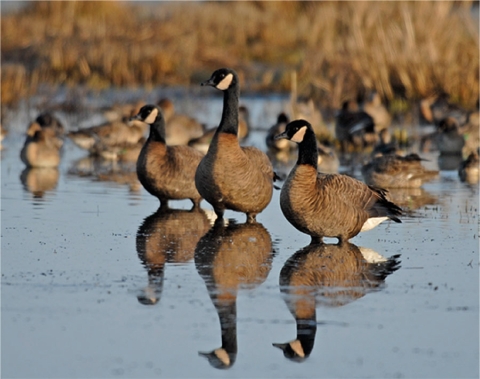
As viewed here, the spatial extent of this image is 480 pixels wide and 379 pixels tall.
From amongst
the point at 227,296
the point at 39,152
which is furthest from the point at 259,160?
the point at 39,152

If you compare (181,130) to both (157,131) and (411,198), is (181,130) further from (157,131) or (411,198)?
(411,198)

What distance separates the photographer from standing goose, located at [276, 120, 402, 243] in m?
9.48

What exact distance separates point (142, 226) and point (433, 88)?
15211mm

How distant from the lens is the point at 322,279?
26.8ft

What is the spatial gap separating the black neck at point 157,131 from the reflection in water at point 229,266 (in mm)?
2108

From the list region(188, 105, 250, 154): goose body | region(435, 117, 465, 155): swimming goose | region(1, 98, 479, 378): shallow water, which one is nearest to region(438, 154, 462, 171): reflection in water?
region(435, 117, 465, 155): swimming goose

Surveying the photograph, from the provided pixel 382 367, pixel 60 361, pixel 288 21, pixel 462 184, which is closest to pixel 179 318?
pixel 60 361

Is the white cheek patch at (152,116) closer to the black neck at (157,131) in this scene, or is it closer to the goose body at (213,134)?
the black neck at (157,131)

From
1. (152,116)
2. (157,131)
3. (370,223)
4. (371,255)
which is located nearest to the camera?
(371,255)

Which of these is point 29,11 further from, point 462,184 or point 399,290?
point 399,290

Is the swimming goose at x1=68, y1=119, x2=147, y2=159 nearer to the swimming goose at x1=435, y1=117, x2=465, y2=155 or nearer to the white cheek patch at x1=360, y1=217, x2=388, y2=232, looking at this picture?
the swimming goose at x1=435, y1=117, x2=465, y2=155

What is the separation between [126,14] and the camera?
38.0m

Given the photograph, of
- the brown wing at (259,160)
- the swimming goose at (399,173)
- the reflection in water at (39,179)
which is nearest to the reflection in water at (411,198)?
the swimming goose at (399,173)

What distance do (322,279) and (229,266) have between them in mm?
912
